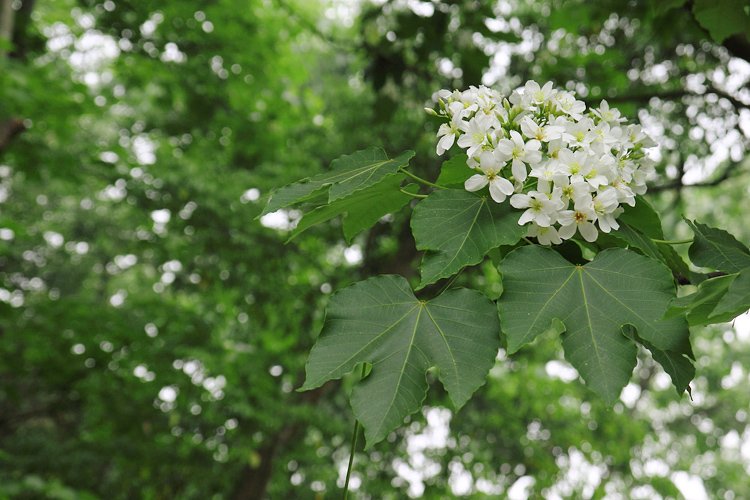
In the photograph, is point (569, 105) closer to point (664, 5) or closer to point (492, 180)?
point (492, 180)

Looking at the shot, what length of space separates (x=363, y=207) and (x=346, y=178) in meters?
0.14

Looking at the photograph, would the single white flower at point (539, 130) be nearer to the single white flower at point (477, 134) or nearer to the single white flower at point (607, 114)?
the single white flower at point (477, 134)

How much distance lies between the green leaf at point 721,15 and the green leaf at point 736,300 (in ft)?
3.53

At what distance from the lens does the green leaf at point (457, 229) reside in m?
1.00

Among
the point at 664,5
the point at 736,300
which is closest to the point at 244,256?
the point at 664,5

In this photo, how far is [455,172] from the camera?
1158 millimetres

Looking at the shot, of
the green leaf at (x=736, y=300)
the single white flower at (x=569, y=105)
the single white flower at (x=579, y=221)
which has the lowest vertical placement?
the single white flower at (x=579, y=221)

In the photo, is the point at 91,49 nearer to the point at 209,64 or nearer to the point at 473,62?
the point at 209,64

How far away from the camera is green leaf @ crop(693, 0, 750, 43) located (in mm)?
1640

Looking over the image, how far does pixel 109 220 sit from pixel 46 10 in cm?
588

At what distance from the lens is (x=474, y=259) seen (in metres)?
0.99

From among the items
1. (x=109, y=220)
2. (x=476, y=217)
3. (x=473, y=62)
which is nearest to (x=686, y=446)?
(x=109, y=220)

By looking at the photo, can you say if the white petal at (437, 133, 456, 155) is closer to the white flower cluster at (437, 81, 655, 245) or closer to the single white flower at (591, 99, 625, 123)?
the white flower cluster at (437, 81, 655, 245)

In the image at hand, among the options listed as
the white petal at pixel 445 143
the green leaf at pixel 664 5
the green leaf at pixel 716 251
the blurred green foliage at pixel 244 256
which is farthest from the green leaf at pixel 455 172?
the blurred green foliage at pixel 244 256
